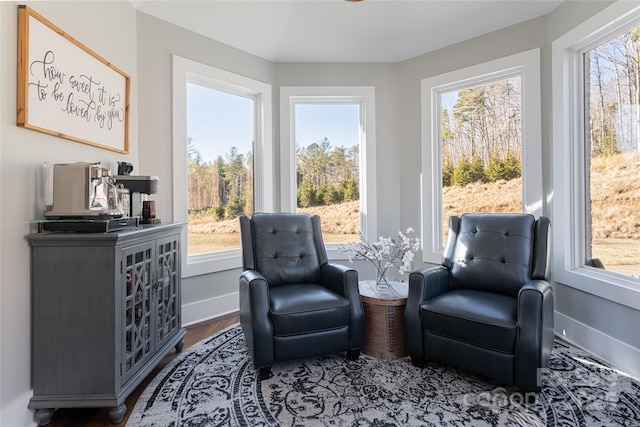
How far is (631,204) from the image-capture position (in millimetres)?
2344

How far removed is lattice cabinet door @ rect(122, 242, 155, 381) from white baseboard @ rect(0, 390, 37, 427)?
45 centimetres

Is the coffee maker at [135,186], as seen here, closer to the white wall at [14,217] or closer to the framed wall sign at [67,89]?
the framed wall sign at [67,89]

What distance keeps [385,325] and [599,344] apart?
1.54 m

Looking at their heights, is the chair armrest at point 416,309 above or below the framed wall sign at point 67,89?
below

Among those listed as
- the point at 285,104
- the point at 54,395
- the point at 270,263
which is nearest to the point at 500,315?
the point at 270,263

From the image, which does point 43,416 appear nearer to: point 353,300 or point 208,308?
point 208,308

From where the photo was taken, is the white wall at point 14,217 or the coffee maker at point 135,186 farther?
the coffee maker at point 135,186

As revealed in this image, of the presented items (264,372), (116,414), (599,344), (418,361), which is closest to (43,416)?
(116,414)

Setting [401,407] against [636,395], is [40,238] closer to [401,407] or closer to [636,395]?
[401,407]

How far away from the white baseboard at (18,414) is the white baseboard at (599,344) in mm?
3480

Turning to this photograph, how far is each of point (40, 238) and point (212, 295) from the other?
5.94 ft

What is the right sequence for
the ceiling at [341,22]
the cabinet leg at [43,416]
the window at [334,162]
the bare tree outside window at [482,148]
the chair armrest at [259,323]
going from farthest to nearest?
the window at [334,162]
the bare tree outside window at [482,148]
the ceiling at [341,22]
the chair armrest at [259,323]
the cabinet leg at [43,416]

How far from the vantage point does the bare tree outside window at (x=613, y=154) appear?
2.31 metres

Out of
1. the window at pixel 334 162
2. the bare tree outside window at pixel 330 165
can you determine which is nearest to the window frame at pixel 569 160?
the window at pixel 334 162
